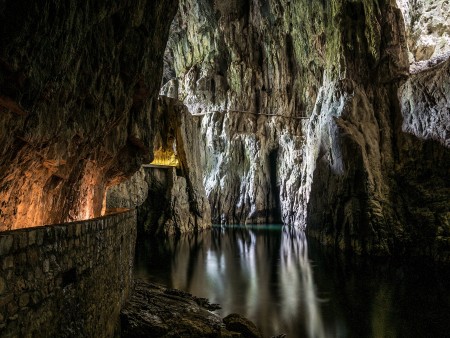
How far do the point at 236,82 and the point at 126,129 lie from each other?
30.2 metres

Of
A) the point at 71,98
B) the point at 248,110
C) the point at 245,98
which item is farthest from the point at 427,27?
the point at 71,98

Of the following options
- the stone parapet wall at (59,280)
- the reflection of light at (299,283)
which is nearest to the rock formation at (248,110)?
the reflection of light at (299,283)

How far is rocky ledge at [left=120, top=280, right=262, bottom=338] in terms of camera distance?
28.7 ft

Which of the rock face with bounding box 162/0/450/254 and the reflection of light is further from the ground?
the rock face with bounding box 162/0/450/254

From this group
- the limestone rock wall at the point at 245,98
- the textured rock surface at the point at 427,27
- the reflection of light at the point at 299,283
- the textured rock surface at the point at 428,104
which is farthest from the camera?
the limestone rock wall at the point at 245,98

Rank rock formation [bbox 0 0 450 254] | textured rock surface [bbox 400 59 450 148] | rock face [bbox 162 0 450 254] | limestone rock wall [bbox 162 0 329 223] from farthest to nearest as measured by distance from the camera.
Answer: limestone rock wall [bbox 162 0 329 223], rock face [bbox 162 0 450 254], textured rock surface [bbox 400 59 450 148], rock formation [bbox 0 0 450 254]

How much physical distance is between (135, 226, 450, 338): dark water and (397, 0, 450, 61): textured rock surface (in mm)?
17265

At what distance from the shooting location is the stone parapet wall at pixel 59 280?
3.61m

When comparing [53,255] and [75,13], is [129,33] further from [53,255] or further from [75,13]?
[53,255]

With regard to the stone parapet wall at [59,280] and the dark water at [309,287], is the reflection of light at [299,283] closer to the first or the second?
the dark water at [309,287]

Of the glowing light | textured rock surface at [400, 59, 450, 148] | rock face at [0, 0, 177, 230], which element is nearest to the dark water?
rock face at [0, 0, 177, 230]

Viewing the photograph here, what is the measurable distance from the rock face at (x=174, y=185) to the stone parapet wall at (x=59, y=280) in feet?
77.7

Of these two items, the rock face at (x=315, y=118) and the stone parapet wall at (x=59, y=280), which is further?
the rock face at (x=315, y=118)

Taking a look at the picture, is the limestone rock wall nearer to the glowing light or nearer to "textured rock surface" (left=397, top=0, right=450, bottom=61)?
the glowing light
